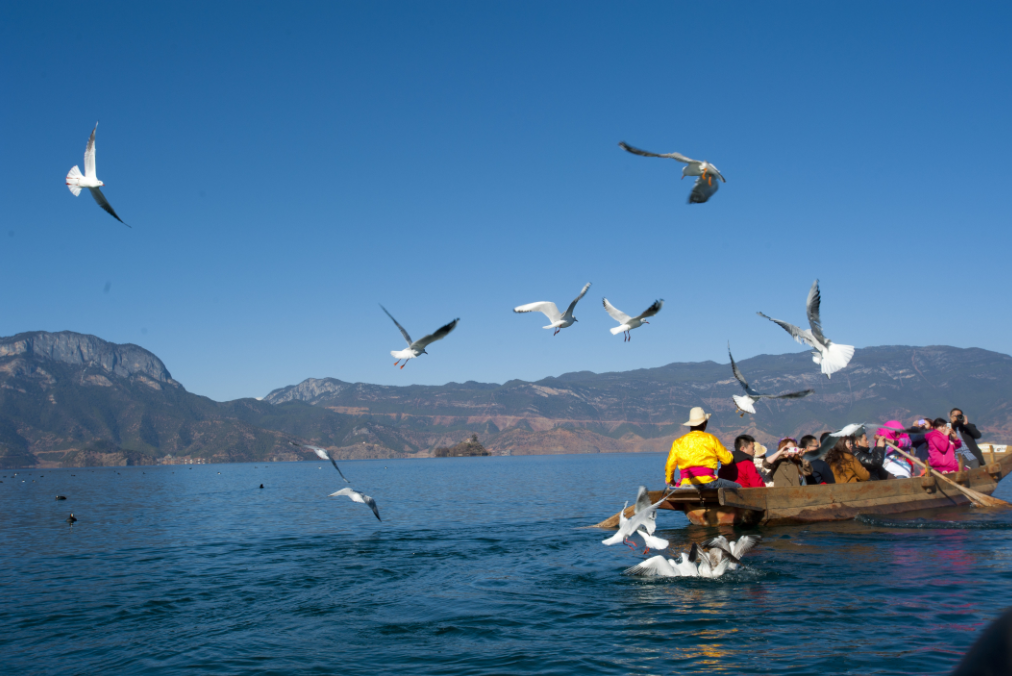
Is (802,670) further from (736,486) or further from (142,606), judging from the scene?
(142,606)

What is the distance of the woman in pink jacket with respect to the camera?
75.9 feet

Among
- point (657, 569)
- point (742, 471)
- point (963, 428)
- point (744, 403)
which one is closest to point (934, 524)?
point (963, 428)

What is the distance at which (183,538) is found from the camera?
82.9 ft

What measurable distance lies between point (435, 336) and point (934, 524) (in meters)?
16.4

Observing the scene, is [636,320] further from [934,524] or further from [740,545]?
[934,524]

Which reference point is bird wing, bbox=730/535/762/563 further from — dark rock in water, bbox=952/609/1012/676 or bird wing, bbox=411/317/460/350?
dark rock in water, bbox=952/609/1012/676

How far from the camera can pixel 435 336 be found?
14039 mm

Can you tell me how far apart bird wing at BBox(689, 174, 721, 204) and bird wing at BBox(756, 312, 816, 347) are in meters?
3.11

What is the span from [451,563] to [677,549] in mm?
6024

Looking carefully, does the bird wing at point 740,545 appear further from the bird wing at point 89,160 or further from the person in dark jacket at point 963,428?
the bird wing at point 89,160

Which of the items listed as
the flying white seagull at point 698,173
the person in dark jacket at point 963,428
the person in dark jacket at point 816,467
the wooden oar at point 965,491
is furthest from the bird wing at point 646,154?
the person in dark jacket at point 963,428

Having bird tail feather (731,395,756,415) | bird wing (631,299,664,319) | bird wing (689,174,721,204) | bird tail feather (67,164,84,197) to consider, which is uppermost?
bird tail feather (67,164,84,197)

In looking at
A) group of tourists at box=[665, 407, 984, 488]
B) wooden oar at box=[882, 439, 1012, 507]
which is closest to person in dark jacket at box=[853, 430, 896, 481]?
group of tourists at box=[665, 407, 984, 488]

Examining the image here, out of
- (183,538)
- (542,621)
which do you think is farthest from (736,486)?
(183,538)
